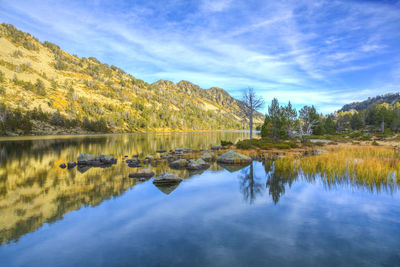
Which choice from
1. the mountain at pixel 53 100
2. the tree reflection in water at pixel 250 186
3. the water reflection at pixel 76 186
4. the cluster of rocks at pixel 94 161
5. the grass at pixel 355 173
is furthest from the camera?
the mountain at pixel 53 100

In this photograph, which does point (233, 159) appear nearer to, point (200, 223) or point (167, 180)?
point (167, 180)

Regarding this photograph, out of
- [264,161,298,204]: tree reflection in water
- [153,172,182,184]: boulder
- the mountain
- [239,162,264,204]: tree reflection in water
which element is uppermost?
the mountain

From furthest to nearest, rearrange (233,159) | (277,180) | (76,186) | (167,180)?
(233,159) < (277,180) < (167,180) < (76,186)

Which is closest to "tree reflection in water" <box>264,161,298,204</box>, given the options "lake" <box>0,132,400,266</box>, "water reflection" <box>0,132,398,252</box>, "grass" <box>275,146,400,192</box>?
"water reflection" <box>0,132,398,252</box>

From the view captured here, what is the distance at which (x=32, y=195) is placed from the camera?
1187cm

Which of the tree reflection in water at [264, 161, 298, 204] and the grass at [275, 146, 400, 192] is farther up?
the grass at [275, 146, 400, 192]

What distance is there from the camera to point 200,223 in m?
8.46

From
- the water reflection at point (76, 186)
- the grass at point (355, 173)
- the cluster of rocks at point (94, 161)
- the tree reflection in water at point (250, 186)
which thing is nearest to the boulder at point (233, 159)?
the water reflection at point (76, 186)

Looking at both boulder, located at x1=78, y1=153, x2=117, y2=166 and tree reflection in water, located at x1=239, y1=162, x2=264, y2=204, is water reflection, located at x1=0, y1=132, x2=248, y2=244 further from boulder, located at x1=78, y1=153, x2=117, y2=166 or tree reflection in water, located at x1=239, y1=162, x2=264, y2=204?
tree reflection in water, located at x1=239, y1=162, x2=264, y2=204

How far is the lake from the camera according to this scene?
606cm

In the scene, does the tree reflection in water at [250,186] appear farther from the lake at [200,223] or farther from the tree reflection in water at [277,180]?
the tree reflection in water at [277,180]

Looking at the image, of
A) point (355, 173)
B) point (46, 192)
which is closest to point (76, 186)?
point (46, 192)

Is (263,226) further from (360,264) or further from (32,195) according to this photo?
(32,195)

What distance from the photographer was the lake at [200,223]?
606 centimetres
